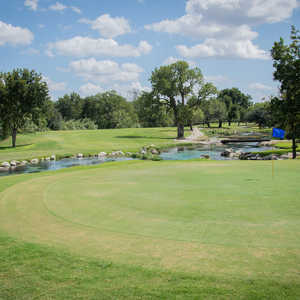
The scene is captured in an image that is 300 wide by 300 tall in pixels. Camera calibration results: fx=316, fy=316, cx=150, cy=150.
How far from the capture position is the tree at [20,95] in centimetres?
4325

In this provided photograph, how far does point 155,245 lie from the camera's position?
6332 mm

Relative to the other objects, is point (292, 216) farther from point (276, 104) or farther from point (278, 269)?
point (276, 104)

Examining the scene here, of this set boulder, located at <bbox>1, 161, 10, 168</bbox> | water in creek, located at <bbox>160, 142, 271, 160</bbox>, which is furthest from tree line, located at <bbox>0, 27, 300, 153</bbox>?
boulder, located at <bbox>1, 161, 10, 168</bbox>

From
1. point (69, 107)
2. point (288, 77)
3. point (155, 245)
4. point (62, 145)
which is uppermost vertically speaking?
point (69, 107)

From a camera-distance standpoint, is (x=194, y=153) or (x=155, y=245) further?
(x=194, y=153)

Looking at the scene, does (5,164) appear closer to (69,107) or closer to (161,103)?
(161,103)

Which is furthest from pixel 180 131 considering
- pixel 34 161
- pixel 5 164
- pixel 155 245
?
pixel 155 245

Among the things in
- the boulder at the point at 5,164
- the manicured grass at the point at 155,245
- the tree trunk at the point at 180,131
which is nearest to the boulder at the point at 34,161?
the boulder at the point at 5,164

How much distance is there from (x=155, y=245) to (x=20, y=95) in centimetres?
4256

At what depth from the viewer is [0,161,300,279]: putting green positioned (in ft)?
18.5

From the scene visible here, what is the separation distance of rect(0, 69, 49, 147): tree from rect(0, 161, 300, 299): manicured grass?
36.1 m

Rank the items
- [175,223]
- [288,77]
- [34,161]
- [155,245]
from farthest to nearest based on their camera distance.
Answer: [34,161]
[288,77]
[175,223]
[155,245]

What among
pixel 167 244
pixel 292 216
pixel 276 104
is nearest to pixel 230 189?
pixel 292 216

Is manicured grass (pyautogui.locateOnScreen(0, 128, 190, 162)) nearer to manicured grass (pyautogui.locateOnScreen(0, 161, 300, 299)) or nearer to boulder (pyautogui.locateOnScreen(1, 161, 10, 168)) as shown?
boulder (pyautogui.locateOnScreen(1, 161, 10, 168))
